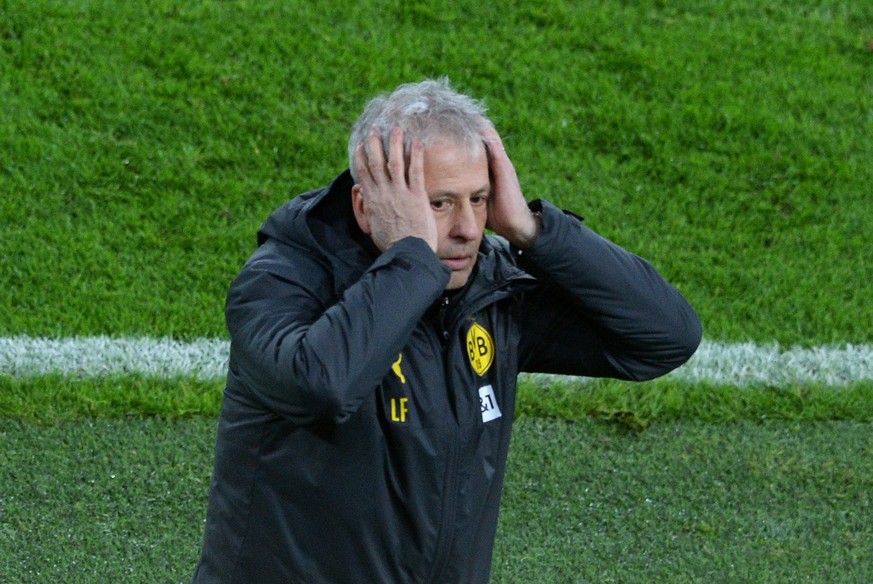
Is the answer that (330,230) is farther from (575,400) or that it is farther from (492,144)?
(575,400)

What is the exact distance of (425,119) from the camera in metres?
2.82

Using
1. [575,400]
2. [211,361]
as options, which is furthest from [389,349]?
[211,361]

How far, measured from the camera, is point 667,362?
317cm

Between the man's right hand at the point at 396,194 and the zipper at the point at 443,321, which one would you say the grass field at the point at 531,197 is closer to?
the zipper at the point at 443,321

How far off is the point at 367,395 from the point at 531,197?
4.55 meters

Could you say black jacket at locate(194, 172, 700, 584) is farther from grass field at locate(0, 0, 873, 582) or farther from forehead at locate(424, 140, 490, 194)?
grass field at locate(0, 0, 873, 582)

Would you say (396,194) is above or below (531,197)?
above

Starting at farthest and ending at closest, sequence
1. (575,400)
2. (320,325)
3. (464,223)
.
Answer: (575,400) < (464,223) < (320,325)

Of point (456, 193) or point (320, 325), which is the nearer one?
point (320, 325)

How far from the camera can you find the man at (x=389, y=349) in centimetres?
269

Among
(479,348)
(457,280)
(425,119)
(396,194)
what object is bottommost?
(479,348)

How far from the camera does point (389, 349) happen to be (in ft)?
8.70

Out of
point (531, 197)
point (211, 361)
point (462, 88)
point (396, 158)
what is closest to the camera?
point (396, 158)

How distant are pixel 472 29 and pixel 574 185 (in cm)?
145
